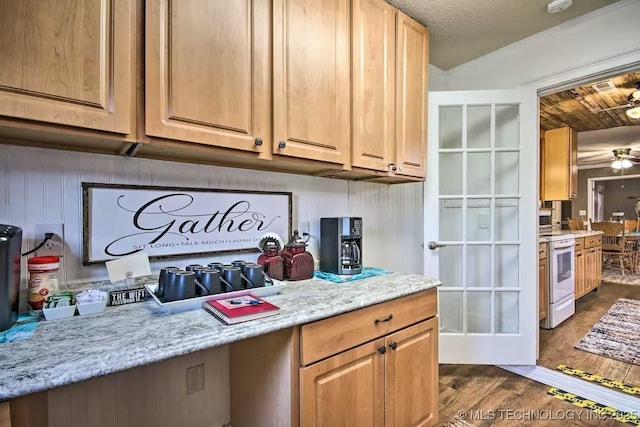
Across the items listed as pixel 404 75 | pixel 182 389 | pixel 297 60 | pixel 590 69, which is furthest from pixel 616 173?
pixel 182 389

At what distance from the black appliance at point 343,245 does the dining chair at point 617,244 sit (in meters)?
6.23

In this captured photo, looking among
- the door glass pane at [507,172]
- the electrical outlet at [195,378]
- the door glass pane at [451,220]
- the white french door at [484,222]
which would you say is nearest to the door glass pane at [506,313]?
the white french door at [484,222]

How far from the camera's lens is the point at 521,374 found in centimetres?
227

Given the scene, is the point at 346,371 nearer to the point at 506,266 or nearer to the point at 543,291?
the point at 506,266

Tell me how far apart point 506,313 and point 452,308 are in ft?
1.23

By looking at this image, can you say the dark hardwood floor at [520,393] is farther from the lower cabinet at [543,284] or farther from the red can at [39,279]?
the red can at [39,279]

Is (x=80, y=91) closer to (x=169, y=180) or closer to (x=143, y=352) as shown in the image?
(x=169, y=180)

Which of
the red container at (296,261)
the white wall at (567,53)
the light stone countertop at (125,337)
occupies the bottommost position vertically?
the light stone countertop at (125,337)

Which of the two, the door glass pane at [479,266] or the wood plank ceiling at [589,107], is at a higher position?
the wood plank ceiling at [589,107]

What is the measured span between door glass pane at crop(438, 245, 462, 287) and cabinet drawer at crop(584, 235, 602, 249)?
114 inches

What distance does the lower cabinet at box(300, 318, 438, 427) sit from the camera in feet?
3.73

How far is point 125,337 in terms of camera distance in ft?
2.88

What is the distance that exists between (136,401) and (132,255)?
0.57 meters

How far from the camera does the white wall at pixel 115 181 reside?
3.64ft
